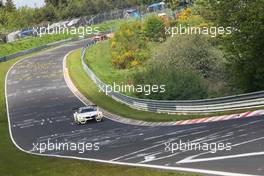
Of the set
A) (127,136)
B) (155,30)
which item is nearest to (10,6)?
(155,30)

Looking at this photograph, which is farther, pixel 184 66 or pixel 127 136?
pixel 184 66

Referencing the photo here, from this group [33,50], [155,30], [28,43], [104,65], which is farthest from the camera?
[28,43]

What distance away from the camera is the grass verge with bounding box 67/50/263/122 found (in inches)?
1375

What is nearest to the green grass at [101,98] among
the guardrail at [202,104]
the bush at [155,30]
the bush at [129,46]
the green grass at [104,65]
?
the green grass at [104,65]

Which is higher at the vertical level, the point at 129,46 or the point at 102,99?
the point at 129,46

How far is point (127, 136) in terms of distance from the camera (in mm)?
28297

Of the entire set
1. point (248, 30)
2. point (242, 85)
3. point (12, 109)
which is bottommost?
point (12, 109)

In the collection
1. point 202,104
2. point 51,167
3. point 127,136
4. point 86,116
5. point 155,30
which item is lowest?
point 86,116

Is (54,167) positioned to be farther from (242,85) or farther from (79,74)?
(79,74)

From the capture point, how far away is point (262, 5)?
34.1m

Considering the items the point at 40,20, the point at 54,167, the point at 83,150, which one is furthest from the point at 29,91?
the point at 40,20

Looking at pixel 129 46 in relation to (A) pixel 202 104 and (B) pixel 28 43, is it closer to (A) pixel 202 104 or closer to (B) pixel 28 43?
(B) pixel 28 43

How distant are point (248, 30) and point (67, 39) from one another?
76.0 m

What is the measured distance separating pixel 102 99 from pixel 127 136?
19.8 m
